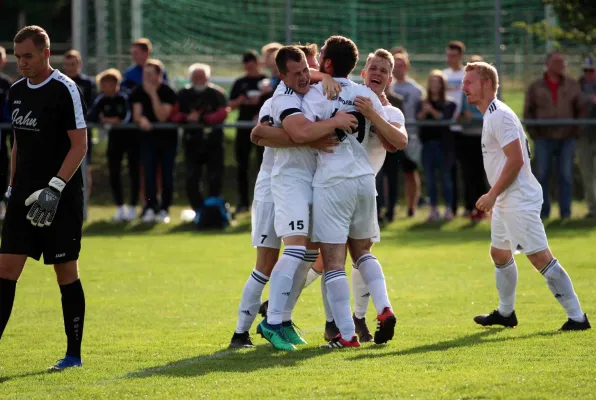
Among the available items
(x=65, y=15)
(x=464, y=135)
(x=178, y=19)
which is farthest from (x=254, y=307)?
(x=65, y=15)

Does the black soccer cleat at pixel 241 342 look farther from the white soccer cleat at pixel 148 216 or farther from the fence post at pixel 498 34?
the fence post at pixel 498 34

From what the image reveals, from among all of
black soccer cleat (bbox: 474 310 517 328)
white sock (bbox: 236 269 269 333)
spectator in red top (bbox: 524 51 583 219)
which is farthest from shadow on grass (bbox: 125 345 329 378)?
spectator in red top (bbox: 524 51 583 219)

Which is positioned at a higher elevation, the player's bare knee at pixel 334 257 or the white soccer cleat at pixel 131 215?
the player's bare knee at pixel 334 257

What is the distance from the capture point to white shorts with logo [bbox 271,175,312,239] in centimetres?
773

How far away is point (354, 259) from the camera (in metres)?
8.16

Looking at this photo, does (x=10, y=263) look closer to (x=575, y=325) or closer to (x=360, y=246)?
(x=360, y=246)

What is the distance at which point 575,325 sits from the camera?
847 cm

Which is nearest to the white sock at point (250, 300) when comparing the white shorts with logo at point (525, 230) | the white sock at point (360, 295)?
the white sock at point (360, 295)

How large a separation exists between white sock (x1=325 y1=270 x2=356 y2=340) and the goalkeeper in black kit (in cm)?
168

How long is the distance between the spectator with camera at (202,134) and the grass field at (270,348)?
7.85ft

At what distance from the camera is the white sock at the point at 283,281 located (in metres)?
7.76

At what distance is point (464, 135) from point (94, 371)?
429 inches

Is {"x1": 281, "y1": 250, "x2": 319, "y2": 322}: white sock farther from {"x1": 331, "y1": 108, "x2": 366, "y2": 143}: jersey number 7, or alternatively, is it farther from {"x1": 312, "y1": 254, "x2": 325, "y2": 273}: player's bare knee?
{"x1": 331, "y1": 108, "x2": 366, "y2": 143}: jersey number 7

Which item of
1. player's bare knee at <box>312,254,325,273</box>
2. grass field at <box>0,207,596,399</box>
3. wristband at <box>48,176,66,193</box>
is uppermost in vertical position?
wristband at <box>48,176,66,193</box>
